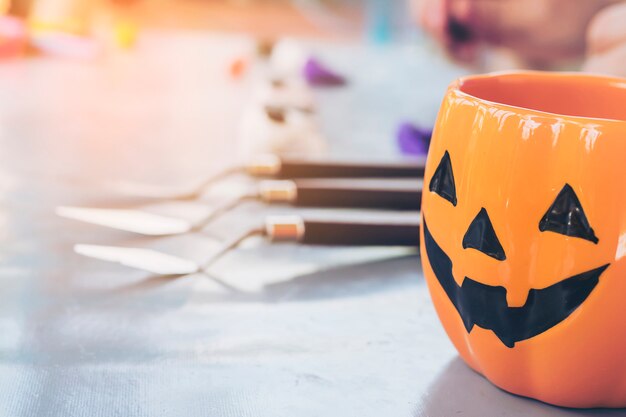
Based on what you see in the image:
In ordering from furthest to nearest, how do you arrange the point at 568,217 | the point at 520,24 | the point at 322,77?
1. the point at 322,77
2. the point at 520,24
3. the point at 568,217

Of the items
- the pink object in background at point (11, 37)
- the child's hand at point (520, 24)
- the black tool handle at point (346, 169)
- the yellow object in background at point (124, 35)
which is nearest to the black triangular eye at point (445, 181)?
the black tool handle at point (346, 169)

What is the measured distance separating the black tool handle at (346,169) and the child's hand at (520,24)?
368 millimetres

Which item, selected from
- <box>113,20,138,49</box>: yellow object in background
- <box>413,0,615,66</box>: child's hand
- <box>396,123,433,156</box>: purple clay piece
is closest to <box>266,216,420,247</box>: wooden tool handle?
<box>396,123,433,156</box>: purple clay piece

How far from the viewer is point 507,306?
338 mm

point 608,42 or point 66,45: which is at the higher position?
point 608,42

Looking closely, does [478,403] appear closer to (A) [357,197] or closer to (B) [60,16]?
(A) [357,197]

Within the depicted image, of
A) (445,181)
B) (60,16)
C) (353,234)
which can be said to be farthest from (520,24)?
(60,16)

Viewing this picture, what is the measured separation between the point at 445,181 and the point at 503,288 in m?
0.06

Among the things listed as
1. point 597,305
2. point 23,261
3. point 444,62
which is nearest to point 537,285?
point 597,305

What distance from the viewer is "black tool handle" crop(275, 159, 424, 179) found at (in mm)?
682

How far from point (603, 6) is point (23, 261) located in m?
0.71

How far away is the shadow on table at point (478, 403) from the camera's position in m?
0.35

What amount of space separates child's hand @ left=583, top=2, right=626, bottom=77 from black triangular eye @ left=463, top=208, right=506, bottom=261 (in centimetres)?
43

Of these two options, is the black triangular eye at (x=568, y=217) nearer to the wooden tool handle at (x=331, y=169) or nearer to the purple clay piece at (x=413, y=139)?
the wooden tool handle at (x=331, y=169)
